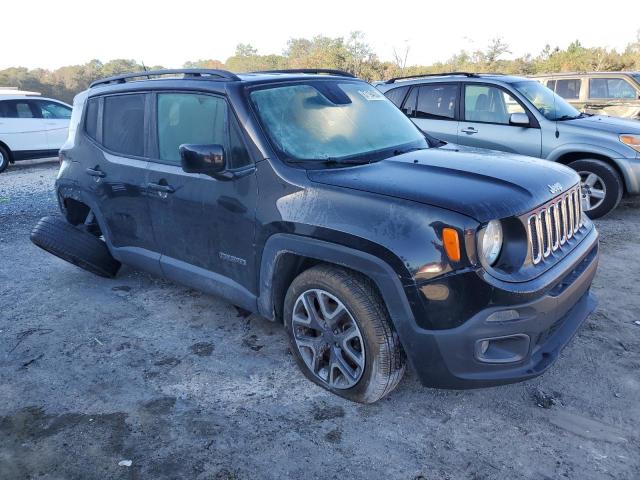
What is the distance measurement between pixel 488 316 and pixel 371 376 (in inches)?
28.7

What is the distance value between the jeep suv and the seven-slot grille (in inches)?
0.5

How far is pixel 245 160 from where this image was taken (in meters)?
3.14

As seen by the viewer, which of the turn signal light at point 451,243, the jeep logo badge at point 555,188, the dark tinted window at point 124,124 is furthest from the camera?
the dark tinted window at point 124,124

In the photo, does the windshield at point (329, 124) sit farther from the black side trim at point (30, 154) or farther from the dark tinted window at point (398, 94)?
the black side trim at point (30, 154)

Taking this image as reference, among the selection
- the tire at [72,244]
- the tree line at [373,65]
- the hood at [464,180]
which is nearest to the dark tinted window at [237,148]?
the hood at [464,180]

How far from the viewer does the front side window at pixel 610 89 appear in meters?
10.6

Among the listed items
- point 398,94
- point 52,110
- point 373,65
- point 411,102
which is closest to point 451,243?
point 411,102

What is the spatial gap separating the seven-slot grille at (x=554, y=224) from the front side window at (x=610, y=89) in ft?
30.3

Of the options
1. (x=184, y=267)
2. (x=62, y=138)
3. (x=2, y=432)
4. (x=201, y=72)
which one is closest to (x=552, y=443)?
(x=184, y=267)

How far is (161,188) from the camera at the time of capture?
3.67m

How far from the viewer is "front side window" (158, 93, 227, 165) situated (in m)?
3.34

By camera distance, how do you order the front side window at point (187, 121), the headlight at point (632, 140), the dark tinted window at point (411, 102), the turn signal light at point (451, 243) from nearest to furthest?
the turn signal light at point (451, 243)
the front side window at point (187, 121)
the headlight at point (632, 140)
the dark tinted window at point (411, 102)

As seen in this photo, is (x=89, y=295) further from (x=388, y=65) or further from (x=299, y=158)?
(x=388, y=65)

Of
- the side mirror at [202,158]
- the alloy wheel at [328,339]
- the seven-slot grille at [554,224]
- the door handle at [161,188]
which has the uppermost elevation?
the side mirror at [202,158]
